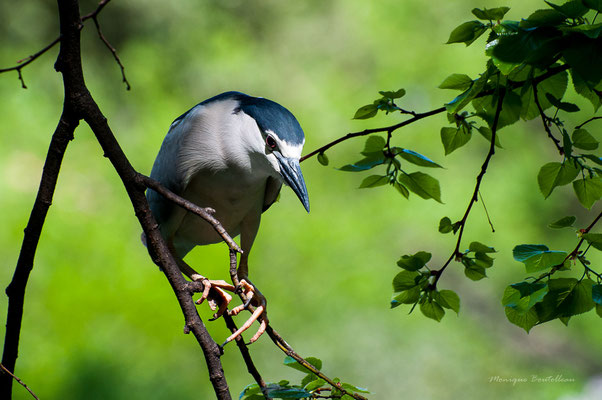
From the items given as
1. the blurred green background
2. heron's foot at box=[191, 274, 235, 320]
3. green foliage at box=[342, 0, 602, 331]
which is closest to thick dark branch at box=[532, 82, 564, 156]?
green foliage at box=[342, 0, 602, 331]

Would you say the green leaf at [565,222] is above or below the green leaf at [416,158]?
below

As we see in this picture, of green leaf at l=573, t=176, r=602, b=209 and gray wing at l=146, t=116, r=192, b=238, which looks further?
gray wing at l=146, t=116, r=192, b=238

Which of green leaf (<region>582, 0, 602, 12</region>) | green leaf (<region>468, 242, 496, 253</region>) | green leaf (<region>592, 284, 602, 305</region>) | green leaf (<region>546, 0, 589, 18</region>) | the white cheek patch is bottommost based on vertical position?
green leaf (<region>592, 284, 602, 305</region>)

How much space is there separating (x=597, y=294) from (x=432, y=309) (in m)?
0.19

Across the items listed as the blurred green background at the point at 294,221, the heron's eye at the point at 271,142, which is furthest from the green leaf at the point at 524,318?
the blurred green background at the point at 294,221

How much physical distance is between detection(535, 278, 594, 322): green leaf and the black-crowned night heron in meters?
Result: 0.27

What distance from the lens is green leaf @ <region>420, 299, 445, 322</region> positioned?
0.66 meters

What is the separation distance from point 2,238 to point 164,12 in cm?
128

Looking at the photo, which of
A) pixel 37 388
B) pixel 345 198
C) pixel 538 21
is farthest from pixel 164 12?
pixel 538 21

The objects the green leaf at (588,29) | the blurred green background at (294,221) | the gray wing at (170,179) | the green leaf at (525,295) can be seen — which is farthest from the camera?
the blurred green background at (294,221)

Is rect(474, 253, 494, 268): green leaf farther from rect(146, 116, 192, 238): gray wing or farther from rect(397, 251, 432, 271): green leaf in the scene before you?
rect(146, 116, 192, 238): gray wing

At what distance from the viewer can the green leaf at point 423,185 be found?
69cm

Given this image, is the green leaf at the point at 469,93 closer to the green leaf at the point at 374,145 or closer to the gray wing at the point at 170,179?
the green leaf at the point at 374,145

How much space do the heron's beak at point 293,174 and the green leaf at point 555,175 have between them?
242mm
